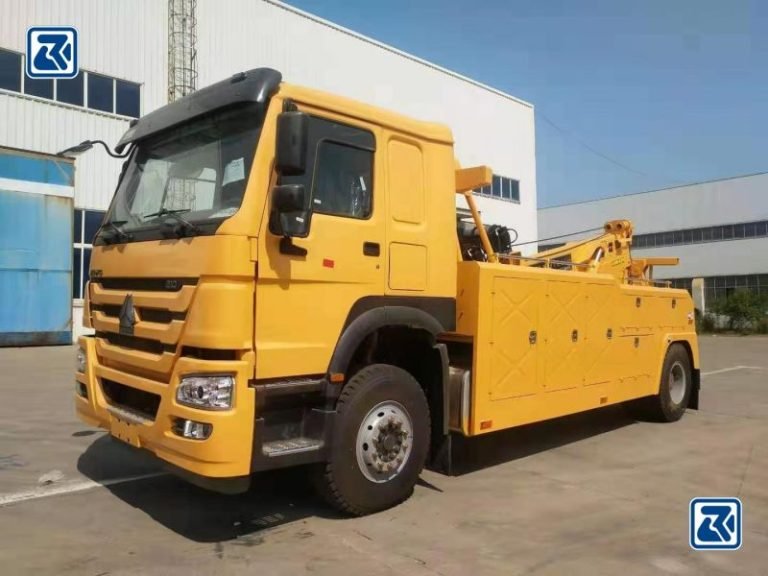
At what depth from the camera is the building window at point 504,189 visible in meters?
29.8

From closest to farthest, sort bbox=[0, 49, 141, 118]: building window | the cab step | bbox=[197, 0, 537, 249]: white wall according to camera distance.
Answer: the cab step < bbox=[0, 49, 141, 118]: building window < bbox=[197, 0, 537, 249]: white wall

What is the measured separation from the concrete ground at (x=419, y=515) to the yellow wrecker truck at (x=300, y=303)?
41 centimetres

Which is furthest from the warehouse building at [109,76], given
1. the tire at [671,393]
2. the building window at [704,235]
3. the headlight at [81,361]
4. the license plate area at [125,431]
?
the building window at [704,235]

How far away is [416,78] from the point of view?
2634cm

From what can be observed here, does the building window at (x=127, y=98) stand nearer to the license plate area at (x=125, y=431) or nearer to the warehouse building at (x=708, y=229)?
the license plate area at (x=125, y=431)

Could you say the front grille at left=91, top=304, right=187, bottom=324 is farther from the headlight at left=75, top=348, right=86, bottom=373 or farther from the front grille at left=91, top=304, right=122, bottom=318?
the headlight at left=75, top=348, right=86, bottom=373

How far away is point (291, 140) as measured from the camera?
375cm

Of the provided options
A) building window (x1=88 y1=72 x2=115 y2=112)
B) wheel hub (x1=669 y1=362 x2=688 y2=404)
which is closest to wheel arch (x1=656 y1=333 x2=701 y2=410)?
wheel hub (x1=669 y1=362 x2=688 y2=404)

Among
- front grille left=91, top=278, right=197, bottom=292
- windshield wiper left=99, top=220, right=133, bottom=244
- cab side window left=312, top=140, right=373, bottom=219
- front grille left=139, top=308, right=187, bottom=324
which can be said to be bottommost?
front grille left=139, top=308, right=187, bottom=324

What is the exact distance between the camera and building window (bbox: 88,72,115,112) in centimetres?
1823

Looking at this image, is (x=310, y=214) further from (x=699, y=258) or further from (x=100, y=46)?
(x=699, y=258)

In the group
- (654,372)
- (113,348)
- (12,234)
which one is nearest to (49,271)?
(12,234)

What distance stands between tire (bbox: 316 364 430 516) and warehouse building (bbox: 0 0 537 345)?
15.5 m
